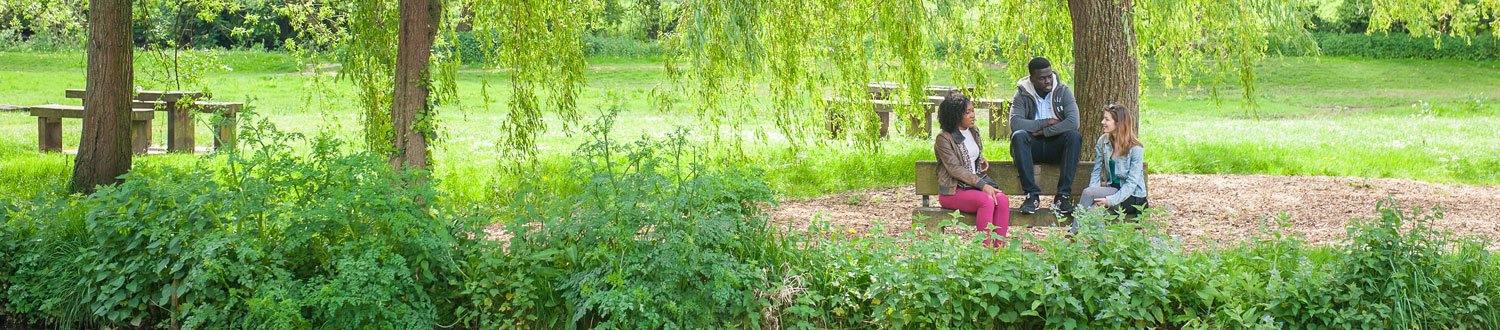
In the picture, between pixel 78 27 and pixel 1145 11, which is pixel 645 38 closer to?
pixel 1145 11

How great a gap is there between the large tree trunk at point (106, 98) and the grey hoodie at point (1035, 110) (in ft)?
17.4

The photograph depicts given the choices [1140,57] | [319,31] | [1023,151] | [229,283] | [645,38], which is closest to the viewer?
[229,283]

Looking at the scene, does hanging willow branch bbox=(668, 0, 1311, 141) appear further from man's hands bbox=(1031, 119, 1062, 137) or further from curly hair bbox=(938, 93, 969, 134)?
curly hair bbox=(938, 93, 969, 134)

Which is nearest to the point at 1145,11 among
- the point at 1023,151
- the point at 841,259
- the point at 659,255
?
the point at 1023,151

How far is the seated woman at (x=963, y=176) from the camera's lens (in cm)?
597

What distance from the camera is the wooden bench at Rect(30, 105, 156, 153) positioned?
1116 centimetres

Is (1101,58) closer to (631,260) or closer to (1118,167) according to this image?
(1118,167)

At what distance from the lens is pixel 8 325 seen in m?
5.07

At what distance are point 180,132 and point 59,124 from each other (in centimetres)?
104

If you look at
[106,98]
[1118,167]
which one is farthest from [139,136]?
[1118,167]

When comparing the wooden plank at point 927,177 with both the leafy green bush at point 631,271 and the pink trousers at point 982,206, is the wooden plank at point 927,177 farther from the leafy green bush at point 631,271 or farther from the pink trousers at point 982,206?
the leafy green bush at point 631,271

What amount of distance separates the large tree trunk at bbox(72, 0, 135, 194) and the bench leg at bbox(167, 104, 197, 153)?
342cm

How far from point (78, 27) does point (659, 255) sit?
23.4 ft

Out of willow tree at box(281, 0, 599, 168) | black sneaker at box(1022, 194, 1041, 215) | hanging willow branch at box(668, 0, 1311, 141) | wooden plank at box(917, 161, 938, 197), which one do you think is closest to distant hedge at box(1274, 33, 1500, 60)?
hanging willow branch at box(668, 0, 1311, 141)
